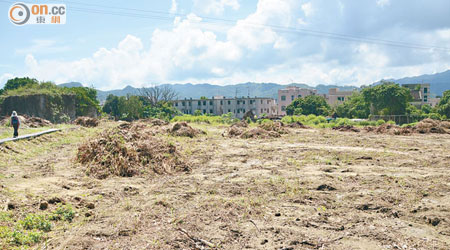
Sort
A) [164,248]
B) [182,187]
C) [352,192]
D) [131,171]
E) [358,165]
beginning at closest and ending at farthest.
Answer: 1. [164,248]
2. [352,192]
3. [182,187]
4. [131,171]
5. [358,165]

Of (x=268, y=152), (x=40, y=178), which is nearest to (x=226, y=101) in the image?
(x=268, y=152)

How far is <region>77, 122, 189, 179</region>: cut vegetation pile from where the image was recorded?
27.9ft

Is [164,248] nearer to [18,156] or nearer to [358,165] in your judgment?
[358,165]

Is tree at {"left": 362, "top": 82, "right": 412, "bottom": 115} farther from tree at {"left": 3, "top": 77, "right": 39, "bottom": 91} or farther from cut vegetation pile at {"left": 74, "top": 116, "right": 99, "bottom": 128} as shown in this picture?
tree at {"left": 3, "top": 77, "right": 39, "bottom": 91}

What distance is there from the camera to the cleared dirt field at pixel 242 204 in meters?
4.44

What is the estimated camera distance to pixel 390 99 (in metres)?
45.5

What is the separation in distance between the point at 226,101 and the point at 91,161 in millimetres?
73705

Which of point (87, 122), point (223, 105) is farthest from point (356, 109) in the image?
point (87, 122)

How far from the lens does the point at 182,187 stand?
7.32 meters

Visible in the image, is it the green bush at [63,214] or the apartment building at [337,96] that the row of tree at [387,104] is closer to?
the apartment building at [337,96]


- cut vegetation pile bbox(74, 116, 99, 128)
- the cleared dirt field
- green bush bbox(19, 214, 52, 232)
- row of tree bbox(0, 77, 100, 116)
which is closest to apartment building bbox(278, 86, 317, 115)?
row of tree bbox(0, 77, 100, 116)

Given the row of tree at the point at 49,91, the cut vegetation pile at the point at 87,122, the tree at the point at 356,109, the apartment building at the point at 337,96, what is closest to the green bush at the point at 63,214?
the cut vegetation pile at the point at 87,122

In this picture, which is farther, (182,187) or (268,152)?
(268,152)

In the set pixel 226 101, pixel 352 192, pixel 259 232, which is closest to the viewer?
pixel 259 232
